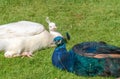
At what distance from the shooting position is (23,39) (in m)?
6.88

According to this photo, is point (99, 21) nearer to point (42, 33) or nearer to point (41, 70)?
point (42, 33)

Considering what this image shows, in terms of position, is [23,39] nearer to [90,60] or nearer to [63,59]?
[63,59]

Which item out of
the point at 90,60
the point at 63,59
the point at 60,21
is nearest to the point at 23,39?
the point at 63,59

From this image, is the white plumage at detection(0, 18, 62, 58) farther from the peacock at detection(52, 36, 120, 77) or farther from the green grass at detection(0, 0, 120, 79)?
the peacock at detection(52, 36, 120, 77)

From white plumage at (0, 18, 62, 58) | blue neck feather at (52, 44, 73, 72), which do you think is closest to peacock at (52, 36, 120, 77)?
blue neck feather at (52, 44, 73, 72)

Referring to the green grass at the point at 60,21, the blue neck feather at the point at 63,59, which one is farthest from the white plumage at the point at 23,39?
the blue neck feather at the point at 63,59

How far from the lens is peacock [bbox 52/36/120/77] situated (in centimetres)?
579

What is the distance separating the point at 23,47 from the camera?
6.88m

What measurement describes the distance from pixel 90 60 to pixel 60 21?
3.24 metres

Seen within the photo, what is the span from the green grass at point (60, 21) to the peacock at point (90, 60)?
121 millimetres

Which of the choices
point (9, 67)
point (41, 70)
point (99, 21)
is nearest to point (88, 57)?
point (41, 70)

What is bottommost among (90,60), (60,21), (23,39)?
(60,21)

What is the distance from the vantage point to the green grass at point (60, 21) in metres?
6.24

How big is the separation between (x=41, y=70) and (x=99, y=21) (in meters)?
2.99
